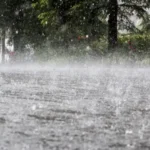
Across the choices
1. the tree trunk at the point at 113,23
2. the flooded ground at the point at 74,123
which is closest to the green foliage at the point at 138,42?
the tree trunk at the point at 113,23

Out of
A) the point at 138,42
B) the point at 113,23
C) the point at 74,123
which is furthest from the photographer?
the point at 138,42

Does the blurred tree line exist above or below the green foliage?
above

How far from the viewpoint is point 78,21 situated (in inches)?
931

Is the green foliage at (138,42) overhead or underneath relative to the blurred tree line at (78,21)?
underneath

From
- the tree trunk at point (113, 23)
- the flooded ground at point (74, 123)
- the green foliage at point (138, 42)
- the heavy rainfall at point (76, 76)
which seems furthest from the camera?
the green foliage at point (138, 42)

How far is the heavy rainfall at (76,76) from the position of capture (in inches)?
161

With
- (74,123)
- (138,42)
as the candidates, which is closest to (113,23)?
(138,42)

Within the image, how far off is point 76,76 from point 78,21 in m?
9.86

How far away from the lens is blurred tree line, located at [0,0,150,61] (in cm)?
2275

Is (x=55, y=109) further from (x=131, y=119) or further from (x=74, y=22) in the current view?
(x=74, y=22)

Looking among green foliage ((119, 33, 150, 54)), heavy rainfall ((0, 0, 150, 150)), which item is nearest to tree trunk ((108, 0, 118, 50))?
heavy rainfall ((0, 0, 150, 150))

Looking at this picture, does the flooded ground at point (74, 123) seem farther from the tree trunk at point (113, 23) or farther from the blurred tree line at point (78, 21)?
the blurred tree line at point (78, 21)

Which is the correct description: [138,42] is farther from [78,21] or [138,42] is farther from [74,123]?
[74,123]

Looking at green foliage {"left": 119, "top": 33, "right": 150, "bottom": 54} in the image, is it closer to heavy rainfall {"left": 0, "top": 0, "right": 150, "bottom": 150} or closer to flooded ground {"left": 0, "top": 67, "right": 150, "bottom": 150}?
heavy rainfall {"left": 0, "top": 0, "right": 150, "bottom": 150}
